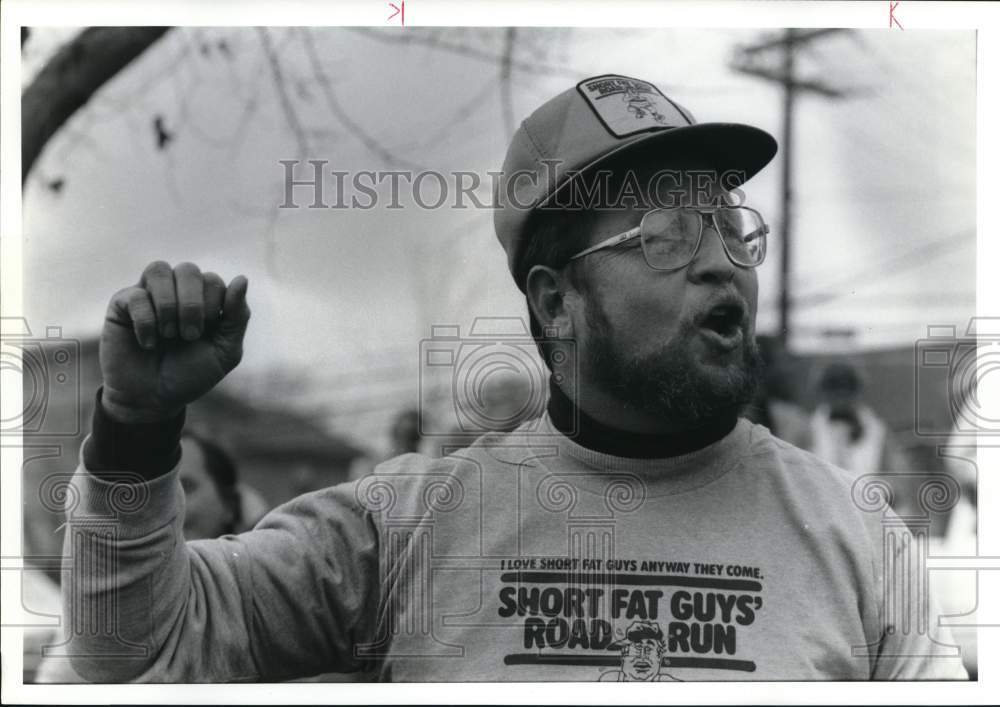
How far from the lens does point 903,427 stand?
3061mm

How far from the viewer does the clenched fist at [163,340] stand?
9.16 ft

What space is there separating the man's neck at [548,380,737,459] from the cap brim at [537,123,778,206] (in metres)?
0.51

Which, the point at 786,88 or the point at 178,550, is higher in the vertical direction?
the point at 786,88

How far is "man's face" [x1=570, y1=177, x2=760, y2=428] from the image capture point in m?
2.87

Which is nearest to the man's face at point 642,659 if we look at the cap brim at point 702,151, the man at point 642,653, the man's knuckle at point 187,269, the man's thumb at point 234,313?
the man at point 642,653

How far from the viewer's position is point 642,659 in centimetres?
295

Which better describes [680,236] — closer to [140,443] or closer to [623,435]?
[623,435]

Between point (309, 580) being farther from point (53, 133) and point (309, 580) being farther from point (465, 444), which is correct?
point (53, 133)

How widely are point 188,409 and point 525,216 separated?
0.95 m

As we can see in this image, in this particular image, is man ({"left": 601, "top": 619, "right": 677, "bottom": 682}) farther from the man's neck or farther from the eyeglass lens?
the eyeglass lens

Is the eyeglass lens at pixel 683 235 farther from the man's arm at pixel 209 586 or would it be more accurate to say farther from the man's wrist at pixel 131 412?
the man's wrist at pixel 131 412

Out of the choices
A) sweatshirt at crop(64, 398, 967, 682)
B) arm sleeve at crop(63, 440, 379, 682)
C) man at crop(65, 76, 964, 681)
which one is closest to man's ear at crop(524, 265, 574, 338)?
man at crop(65, 76, 964, 681)

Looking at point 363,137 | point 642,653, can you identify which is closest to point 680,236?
point 363,137

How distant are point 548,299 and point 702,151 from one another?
521 mm
